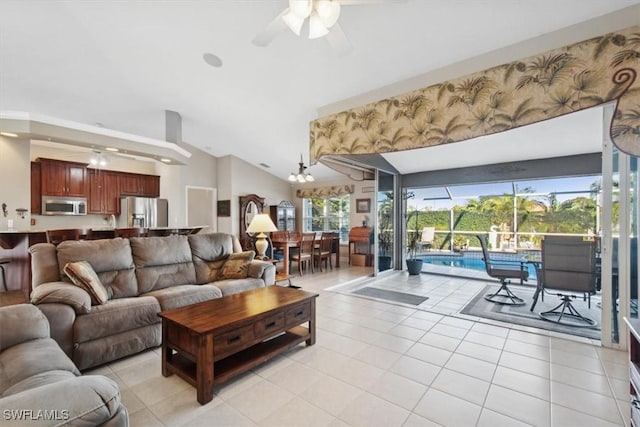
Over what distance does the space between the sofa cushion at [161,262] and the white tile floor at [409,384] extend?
80cm

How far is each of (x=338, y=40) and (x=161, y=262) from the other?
9.75 ft

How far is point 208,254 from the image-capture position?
12.4 feet

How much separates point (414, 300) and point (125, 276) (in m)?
3.74

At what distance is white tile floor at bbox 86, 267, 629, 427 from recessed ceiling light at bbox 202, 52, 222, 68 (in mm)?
3372

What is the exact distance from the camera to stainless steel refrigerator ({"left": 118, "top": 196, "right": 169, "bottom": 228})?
7000 mm

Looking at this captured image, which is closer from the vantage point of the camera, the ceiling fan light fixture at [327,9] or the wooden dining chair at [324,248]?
the ceiling fan light fixture at [327,9]

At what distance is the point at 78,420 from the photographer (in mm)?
865

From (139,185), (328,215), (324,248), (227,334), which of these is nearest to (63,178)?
(139,185)

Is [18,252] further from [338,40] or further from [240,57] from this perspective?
[338,40]

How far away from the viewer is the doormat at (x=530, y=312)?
318 cm

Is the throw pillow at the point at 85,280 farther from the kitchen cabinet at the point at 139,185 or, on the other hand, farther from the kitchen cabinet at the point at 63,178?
the kitchen cabinet at the point at 139,185

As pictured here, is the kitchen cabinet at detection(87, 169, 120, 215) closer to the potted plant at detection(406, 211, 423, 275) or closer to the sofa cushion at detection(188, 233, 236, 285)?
the sofa cushion at detection(188, 233, 236, 285)

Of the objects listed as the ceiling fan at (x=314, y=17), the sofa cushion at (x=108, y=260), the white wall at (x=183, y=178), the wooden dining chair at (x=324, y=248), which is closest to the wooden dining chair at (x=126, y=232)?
the sofa cushion at (x=108, y=260)

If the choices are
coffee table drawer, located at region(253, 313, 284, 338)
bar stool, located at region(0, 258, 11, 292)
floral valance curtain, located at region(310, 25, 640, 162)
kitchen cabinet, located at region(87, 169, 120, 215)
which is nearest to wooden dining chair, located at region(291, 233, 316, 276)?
floral valance curtain, located at region(310, 25, 640, 162)
